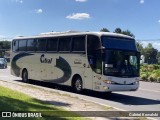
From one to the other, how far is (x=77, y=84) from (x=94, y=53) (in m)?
2.48

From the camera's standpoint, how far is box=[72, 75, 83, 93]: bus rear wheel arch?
67.5ft

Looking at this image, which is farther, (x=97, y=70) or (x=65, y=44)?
(x=65, y=44)

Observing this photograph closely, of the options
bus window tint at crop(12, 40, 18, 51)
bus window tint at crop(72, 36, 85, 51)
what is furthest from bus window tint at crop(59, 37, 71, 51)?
bus window tint at crop(12, 40, 18, 51)

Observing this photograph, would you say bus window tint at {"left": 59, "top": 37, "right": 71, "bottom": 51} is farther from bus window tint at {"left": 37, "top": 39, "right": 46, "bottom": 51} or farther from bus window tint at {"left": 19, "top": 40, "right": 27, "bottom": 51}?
bus window tint at {"left": 19, "top": 40, "right": 27, "bottom": 51}

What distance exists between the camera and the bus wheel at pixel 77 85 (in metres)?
20.6

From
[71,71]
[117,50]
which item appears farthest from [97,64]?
[71,71]

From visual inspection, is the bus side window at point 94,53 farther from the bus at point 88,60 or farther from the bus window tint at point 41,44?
the bus window tint at point 41,44

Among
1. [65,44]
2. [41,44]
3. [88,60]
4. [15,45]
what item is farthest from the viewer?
[15,45]

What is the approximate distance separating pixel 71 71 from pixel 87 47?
7.50 feet

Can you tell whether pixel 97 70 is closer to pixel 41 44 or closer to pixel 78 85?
pixel 78 85

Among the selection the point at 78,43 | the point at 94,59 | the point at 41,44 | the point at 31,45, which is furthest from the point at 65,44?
the point at 31,45

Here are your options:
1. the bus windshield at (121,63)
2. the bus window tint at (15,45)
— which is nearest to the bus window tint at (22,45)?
the bus window tint at (15,45)

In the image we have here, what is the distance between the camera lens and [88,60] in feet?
64.3

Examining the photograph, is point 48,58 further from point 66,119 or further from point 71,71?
point 66,119
